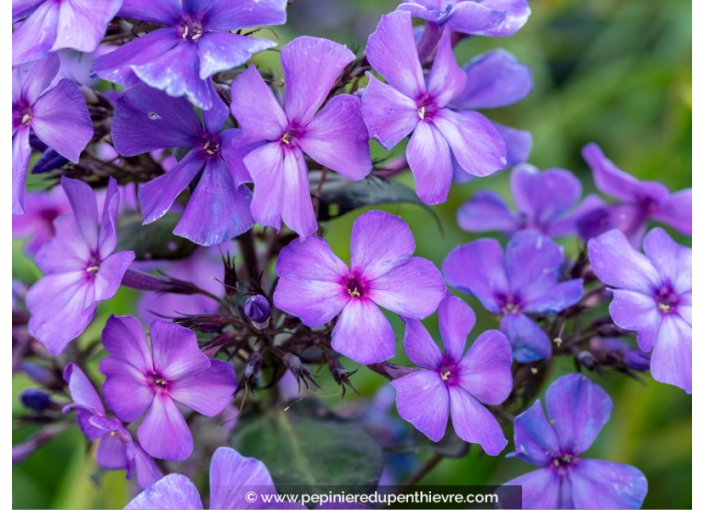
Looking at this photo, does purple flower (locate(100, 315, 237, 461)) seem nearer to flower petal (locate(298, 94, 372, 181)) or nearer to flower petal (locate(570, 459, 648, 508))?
flower petal (locate(298, 94, 372, 181))

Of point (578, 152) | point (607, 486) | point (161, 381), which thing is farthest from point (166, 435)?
point (578, 152)

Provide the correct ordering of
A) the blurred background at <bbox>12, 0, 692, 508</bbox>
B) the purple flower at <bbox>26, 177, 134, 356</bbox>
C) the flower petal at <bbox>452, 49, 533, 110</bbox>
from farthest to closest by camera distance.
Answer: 1. the blurred background at <bbox>12, 0, 692, 508</bbox>
2. the flower petal at <bbox>452, 49, 533, 110</bbox>
3. the purple flower at <bbox>26, 177, 134, 356</bbox>

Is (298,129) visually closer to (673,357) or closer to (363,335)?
(363,335)

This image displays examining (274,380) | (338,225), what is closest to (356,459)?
(274,380)

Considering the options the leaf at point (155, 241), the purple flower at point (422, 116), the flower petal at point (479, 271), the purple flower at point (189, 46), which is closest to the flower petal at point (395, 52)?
the purple flower at point (422, 116)

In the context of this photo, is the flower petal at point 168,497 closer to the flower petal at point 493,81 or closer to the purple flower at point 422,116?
the purple flower at point 422,116

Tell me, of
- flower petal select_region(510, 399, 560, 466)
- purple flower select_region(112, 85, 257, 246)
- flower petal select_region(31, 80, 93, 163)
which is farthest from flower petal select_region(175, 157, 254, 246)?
flower petal select_region(510, 399, 560, 466)

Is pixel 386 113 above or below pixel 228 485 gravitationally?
above
